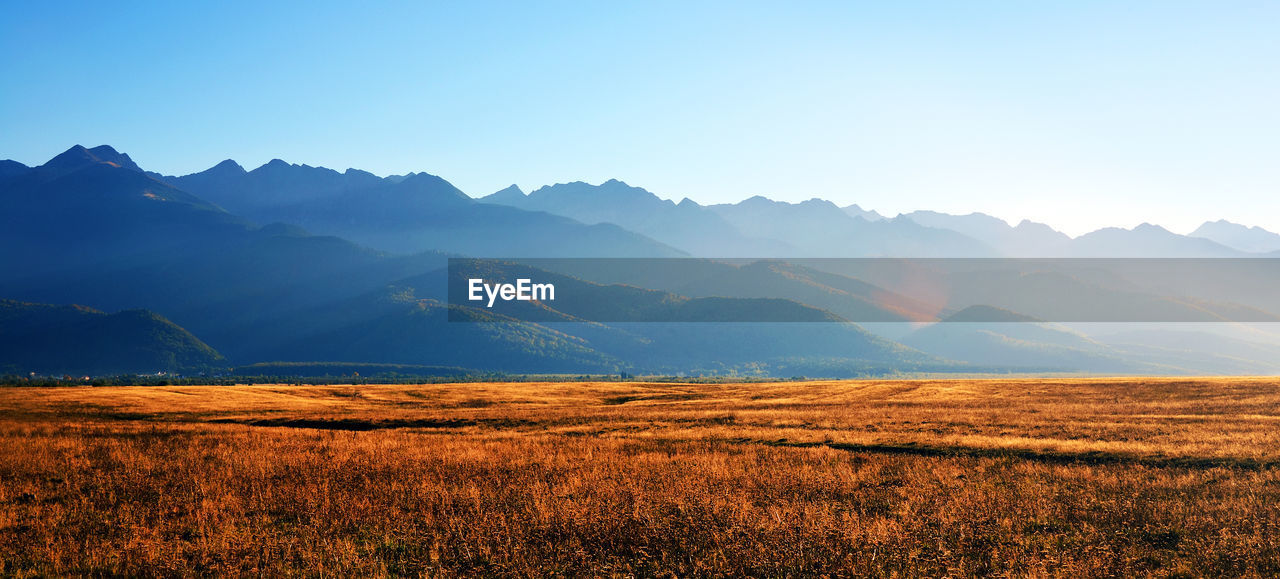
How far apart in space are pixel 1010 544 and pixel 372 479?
16.0 m

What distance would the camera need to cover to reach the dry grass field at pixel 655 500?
1246cm

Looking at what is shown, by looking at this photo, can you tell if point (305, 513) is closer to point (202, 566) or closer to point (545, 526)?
point (202, 566)

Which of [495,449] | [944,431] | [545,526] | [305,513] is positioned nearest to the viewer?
[545,526]

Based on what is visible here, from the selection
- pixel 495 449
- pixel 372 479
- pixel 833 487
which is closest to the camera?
pixel 833 487

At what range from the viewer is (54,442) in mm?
27812

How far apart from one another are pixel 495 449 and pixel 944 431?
20.6 metres

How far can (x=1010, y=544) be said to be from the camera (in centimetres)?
1345

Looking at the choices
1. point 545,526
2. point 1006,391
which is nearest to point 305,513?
point 545,526

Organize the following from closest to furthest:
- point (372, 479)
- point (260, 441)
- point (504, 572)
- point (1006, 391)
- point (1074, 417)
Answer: point (504, 572) → point (372, 479) → point (260, 441) → point (1074, 417) → point (1006, 391)

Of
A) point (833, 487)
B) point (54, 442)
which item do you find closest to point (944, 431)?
point (833, 487)

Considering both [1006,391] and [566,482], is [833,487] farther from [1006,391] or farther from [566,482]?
[1006,391]

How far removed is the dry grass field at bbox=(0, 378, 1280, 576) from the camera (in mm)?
12461

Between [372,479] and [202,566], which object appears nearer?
[202,566]

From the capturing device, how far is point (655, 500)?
16.8 m
